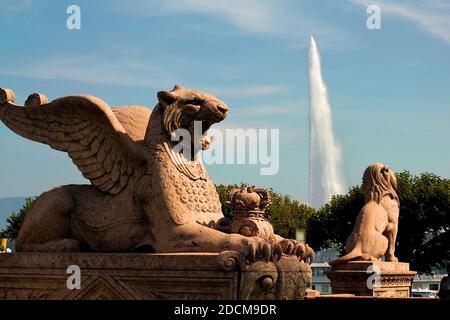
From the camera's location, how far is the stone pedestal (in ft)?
45.9

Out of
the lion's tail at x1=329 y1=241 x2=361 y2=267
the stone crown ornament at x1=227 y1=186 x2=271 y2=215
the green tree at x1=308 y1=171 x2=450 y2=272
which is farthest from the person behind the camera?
the green tree at x1=308 y1=171 x2=450 y2=272

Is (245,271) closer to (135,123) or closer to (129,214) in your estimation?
(129,214)

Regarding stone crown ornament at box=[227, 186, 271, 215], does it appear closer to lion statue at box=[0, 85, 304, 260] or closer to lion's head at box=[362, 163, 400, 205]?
lion statue at box=[0, 85, 304, 260]

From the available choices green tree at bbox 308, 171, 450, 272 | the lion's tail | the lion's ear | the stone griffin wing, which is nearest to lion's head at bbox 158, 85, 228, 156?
the lion's ear

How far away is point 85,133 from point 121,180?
0.68 meters

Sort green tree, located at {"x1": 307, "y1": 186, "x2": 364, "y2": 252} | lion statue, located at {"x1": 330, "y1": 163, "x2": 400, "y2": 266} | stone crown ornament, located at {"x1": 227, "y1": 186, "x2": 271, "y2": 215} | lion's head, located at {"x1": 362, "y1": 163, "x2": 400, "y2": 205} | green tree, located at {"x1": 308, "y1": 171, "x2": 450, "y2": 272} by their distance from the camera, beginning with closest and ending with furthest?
stone crown ornament, located at {"x1": 227, "y1": 186, "x2": 271, "y2": 215} → lion statue, located at {"x1": 330, "y1": 163, "x2": 400, "y2": 266} → lion's head, located at {"x1": 362, "y1": 163, "x2": 400, "y2": 205} → green tree, located at {"x1": 308, "y1": 171, "x2": 450, "y2": 272} → green tree, located at {"x1": 307, "y1": 186, "x2": 364, "y2": 252}

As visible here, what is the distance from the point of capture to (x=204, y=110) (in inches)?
333

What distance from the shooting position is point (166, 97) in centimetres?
847

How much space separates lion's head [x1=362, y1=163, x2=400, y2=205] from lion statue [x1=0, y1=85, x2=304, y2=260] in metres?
7.16

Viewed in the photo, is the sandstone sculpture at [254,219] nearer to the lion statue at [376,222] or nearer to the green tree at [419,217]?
the lion statue at [376,222]

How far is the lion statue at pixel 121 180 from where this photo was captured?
818cm

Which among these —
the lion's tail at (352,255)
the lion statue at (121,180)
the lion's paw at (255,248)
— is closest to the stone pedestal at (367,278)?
the lion's tail at (352,255)
